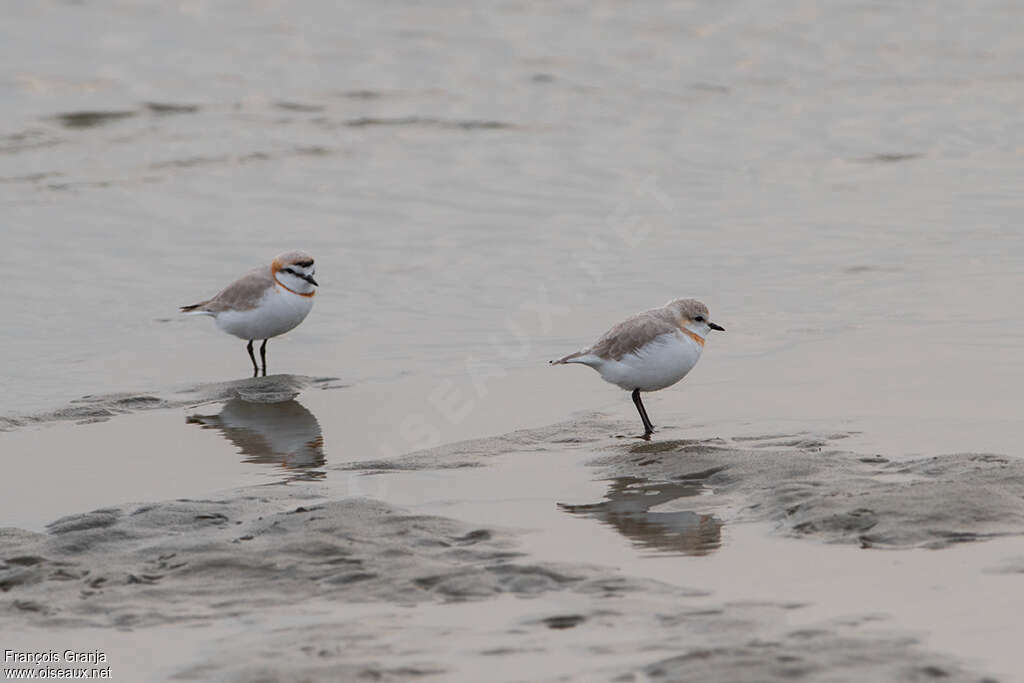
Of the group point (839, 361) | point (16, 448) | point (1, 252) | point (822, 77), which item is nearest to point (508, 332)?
point (839, 361)

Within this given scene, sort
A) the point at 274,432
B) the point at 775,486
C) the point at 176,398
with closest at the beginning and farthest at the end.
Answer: the point at 775,486 < the point at 274,432 < the point at 176,398

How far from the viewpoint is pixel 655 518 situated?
804 centimetres

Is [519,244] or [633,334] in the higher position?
[519,244]

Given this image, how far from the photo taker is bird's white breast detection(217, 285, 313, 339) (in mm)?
12117

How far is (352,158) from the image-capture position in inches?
838

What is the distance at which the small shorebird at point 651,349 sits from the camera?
9.92 metres

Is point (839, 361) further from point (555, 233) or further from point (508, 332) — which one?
point (555, 233)

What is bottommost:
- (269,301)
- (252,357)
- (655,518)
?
(655,518)

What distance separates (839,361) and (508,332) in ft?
9.87

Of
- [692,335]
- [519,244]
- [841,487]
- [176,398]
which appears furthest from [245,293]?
[841,487]

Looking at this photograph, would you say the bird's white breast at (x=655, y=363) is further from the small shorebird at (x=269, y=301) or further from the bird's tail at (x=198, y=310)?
the bird's tail at (x=198, y=310)

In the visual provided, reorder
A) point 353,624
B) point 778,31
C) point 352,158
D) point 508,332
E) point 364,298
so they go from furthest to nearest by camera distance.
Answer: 1. point 778,31
2. point 352,158
3. point 364,298
4. point 508,332
5. point 353,624

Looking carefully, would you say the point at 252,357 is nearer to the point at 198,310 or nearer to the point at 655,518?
the point at 198,310

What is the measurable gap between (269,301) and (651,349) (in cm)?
366
